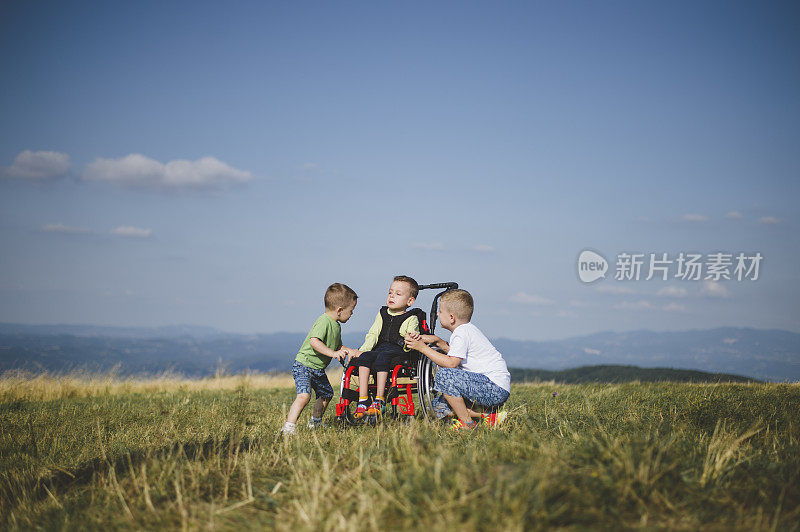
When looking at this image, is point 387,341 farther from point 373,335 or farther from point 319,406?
point 319,406

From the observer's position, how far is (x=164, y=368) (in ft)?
51.4

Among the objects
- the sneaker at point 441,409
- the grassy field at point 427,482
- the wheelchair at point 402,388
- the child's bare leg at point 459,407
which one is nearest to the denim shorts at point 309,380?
the wheelchair at point 402,388

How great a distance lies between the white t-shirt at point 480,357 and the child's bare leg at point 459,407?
1.30ft

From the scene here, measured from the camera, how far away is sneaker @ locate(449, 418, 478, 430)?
17.1ft

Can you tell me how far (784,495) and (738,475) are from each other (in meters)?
0.31

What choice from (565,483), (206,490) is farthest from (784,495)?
(206,490)

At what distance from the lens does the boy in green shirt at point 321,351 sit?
20.3 ft

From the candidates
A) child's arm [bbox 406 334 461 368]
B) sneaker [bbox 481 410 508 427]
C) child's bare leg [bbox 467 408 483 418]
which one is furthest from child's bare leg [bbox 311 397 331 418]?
sneaker [bbox 481 410 508 427]

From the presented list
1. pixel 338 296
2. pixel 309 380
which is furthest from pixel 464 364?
pixel 309 380

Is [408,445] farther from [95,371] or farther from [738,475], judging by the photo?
[95,371]

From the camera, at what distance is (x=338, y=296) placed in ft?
21.9

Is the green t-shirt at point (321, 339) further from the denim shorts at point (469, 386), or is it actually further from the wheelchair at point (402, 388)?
the denim shorts at point (469, 386)

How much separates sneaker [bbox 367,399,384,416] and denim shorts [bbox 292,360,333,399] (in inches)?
29.0

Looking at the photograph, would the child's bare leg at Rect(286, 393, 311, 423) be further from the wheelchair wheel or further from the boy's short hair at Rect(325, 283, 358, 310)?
the wheelchair wheel
